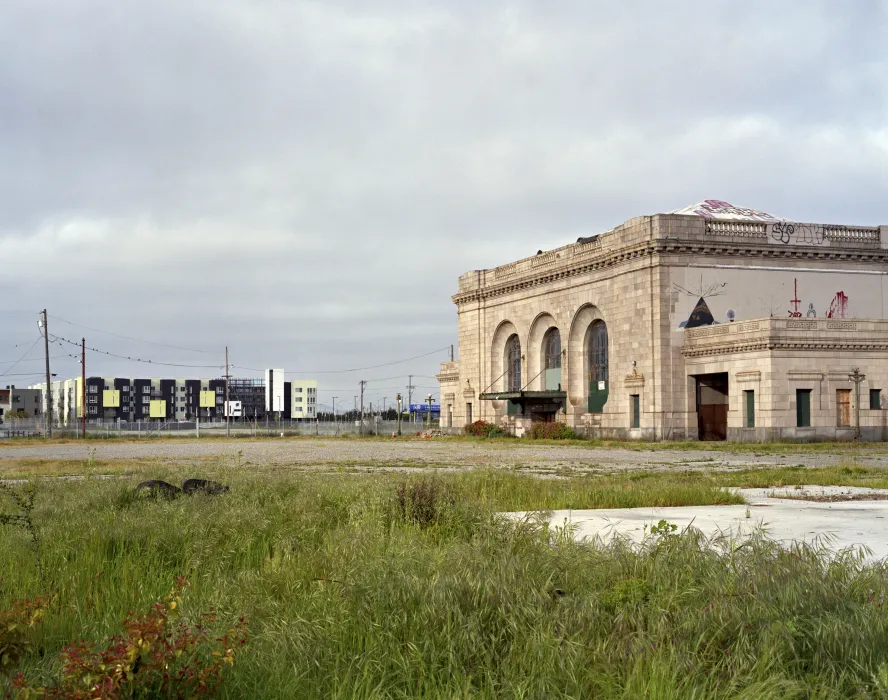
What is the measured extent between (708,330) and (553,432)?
12701mm

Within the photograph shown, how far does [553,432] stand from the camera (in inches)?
2172

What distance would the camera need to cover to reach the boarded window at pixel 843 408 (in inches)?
1693

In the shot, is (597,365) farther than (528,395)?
No

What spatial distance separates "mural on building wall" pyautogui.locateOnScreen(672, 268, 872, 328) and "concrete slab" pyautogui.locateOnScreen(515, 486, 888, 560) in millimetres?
36439

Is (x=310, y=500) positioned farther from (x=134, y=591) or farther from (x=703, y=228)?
(x=703, y=228)

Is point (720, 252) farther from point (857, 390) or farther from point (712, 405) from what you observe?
point (857, 390)

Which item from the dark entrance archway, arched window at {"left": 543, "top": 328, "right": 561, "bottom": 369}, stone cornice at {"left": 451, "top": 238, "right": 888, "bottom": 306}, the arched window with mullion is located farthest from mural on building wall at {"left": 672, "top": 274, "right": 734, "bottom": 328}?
arched window at {"left": 543, "top": 328, "right": 561, "bottom": 369}

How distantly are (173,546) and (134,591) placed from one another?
155 centimetres

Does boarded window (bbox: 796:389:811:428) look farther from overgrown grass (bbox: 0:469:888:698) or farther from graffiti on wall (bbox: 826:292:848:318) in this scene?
overgrown grass (bbox: 0:469:888:698)

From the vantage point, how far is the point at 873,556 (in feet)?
26.2

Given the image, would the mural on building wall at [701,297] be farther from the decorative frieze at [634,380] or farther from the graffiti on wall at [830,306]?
the graffiti on wall at [830,306]

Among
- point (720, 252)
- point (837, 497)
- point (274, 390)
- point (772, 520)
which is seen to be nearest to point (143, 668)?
point (772, 520)

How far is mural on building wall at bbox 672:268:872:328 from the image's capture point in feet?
159

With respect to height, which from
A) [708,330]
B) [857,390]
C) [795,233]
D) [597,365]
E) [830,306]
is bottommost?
[857,390]
